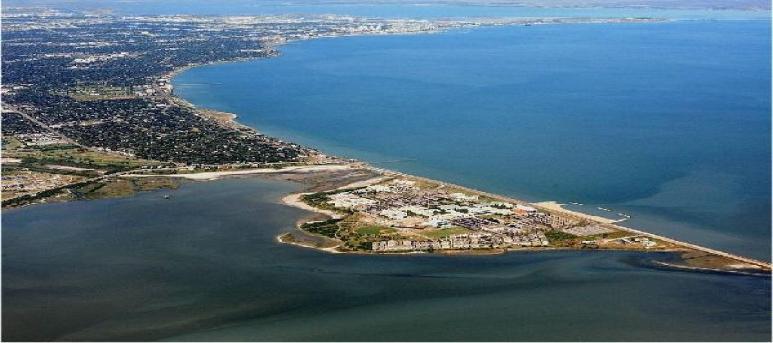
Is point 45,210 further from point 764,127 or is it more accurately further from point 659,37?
point 659,37

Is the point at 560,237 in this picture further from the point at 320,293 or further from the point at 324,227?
the point at 320,293

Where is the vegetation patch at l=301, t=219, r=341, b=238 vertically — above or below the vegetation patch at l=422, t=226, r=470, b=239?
below

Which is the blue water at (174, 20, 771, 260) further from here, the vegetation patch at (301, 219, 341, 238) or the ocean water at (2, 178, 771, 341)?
the vegetation patch at (301, 219, 341, 238)

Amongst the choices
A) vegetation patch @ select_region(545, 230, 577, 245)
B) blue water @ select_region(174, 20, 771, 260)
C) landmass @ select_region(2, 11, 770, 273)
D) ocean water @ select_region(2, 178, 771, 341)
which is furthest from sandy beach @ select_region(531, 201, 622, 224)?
ocean water @ select_region(2, 178, 771, 341)

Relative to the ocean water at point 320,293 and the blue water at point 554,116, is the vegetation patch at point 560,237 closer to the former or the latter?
the ocean water at point 320,293

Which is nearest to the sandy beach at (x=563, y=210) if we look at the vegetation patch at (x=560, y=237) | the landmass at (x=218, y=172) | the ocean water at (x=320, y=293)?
the landmass at (x=218, y=172)
